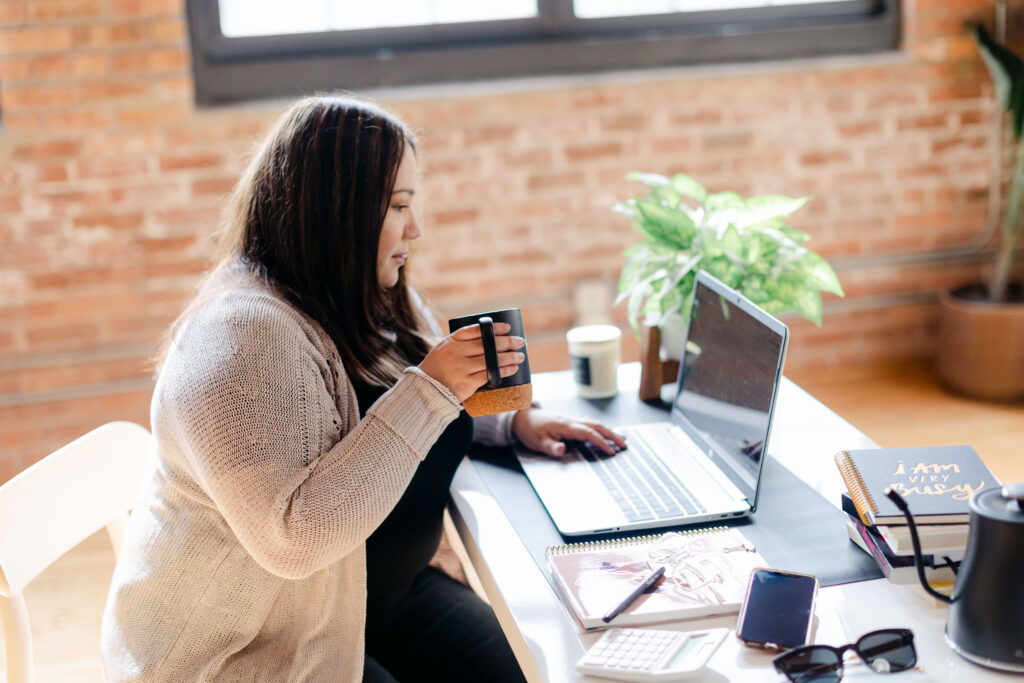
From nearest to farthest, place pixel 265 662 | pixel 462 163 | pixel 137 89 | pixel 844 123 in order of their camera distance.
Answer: pixel 265 662 → pixel 137 89 → pixel 462 163 → pixel 844 123

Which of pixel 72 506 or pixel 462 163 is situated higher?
pixel 462 163

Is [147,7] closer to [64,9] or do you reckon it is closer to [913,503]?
[64,9]

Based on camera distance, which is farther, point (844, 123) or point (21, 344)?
point (844, 123)

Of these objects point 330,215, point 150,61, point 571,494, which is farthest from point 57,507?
point 150,61

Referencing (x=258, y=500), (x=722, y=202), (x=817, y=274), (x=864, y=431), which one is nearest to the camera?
(x=258, y=500)

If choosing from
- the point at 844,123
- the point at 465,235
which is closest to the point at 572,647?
the point at 465,235

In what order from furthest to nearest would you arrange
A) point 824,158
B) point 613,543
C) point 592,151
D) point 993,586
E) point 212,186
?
point 824,158 → point 592,151 → point 212,186 → point 613,543 → point 993,586

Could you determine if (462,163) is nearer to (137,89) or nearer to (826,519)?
(137,89)

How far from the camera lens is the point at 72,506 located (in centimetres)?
151

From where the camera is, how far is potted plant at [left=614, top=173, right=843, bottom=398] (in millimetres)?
1734

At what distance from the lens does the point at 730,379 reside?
1.52 m

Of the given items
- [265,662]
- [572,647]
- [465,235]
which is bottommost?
[265,662]

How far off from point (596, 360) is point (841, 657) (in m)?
0.93

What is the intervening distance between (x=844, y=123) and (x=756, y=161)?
33 cm
